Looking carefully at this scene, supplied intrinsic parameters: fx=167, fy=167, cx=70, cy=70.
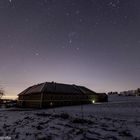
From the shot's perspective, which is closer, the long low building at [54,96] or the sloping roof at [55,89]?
the long low building at [54,96]

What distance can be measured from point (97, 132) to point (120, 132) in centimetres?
135

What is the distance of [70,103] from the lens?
1794 inches

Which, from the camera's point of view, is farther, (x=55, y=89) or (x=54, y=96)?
(x=55, y=89)

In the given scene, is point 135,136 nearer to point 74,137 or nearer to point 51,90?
point 74,137

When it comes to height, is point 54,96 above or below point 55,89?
below

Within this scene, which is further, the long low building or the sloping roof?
the sloping roof

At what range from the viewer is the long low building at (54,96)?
41.5 meters

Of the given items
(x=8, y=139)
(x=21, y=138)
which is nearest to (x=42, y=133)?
(x=21, y=138)

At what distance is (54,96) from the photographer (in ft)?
141

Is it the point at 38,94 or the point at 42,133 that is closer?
the point at 42,133

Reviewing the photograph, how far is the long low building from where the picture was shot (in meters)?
41.5

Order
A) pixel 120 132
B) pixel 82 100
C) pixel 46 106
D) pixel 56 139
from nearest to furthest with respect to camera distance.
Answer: pixel 56 139
pixel 120 132
pixel 46 106
pixel 82 100

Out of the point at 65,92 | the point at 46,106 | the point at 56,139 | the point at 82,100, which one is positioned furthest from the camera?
the point at 82,100

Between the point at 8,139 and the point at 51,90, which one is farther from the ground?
the point at 51,90
